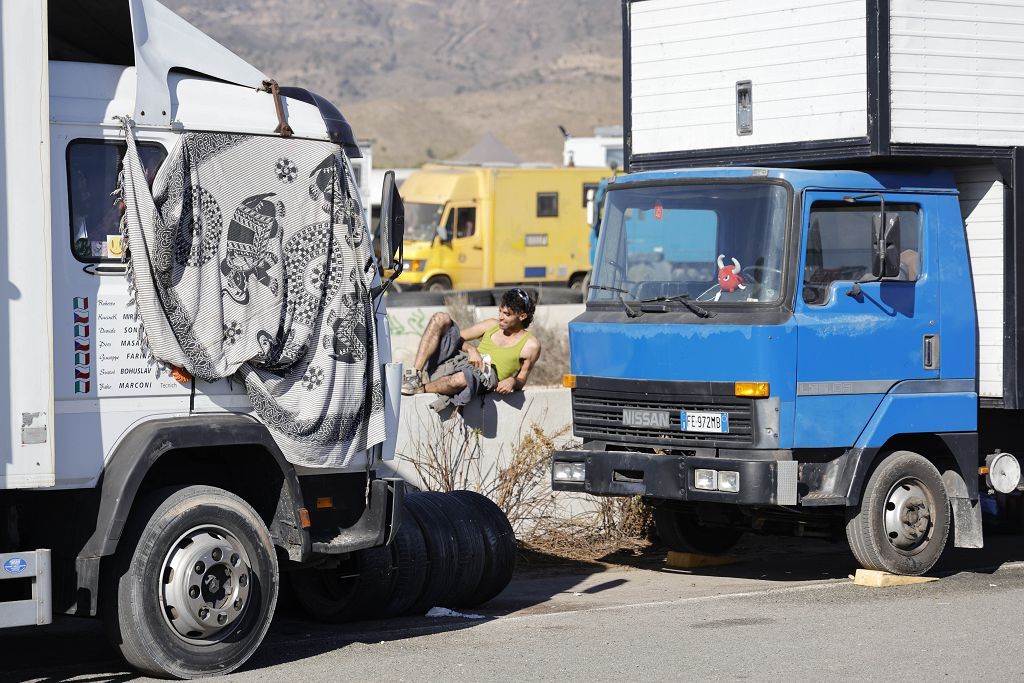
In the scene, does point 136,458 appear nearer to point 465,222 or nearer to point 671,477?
point 671,477

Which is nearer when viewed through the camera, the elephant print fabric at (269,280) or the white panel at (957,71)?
the elephant print fabric at (269,280)

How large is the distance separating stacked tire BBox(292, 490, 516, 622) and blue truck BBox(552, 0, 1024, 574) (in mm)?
961

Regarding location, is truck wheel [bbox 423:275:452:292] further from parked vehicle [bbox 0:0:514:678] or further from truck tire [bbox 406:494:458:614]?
parked vehicle [bbox 0:0:514:678]

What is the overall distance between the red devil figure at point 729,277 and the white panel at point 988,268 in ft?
6.44

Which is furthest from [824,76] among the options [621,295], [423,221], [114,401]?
[423,221]

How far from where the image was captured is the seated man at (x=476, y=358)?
36.0 ft

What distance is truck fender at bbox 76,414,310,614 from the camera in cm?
673

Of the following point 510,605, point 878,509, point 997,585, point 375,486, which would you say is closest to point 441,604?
point 510,605

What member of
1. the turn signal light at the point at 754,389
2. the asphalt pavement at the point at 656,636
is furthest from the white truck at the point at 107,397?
the turn signal light at the point at 754,389

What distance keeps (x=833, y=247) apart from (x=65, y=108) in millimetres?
4949

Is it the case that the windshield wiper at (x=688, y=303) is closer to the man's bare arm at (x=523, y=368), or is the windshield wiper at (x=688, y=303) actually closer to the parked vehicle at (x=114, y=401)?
the man's bare arm at (x=523, y=368)

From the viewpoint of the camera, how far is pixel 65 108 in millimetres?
6805

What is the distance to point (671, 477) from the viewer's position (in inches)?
373

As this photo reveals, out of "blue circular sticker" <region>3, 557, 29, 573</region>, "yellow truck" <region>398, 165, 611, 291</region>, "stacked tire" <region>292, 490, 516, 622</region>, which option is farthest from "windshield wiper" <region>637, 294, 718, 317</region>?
"yellow truck" <region>398, 165, 611, 291</region>
